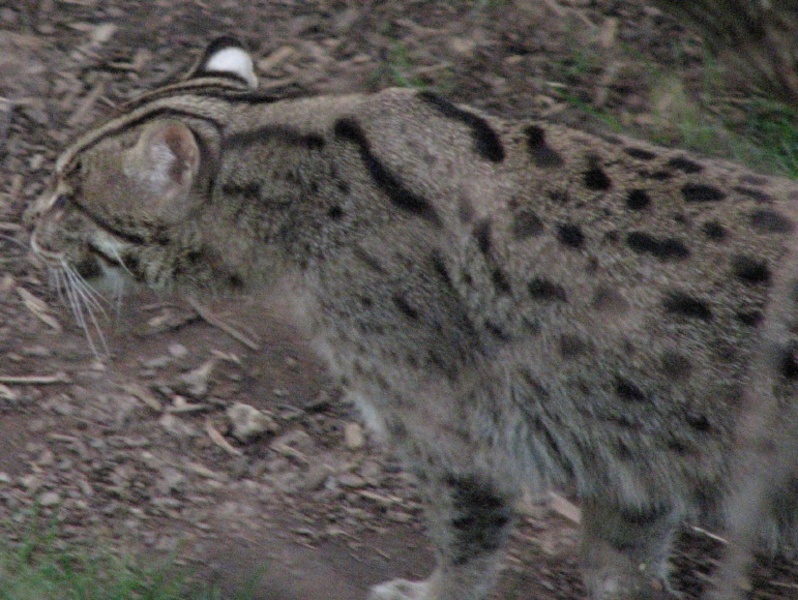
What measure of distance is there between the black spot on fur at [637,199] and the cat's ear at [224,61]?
1891mm

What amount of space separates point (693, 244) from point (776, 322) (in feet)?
1.37

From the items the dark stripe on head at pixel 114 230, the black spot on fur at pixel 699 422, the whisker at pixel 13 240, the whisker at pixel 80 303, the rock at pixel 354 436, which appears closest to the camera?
the black spot on fur at pixel 699 422

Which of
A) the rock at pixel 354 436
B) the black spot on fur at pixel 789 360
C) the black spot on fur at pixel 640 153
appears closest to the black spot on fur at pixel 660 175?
the black spot on fur at pixel 640 153

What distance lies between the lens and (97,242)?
5.43 m

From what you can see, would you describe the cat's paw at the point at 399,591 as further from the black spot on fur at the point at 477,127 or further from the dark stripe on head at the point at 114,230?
the black spot on fur at the point at 477,127

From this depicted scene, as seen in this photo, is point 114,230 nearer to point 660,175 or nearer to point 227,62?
point 227,62

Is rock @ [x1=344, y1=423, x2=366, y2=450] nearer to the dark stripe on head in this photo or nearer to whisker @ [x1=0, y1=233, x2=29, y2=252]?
the dark stripe on head

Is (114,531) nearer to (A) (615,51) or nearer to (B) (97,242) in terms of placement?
(B) (97,242)

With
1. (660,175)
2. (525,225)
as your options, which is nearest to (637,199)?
(660,175)

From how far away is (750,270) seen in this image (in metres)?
4.57

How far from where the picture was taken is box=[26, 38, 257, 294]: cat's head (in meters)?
5.25

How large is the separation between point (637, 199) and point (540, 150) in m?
0.45

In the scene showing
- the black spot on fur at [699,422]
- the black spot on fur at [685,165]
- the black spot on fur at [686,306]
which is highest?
the black spot on fur at [685,165]

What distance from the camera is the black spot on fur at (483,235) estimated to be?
496 centimetres
